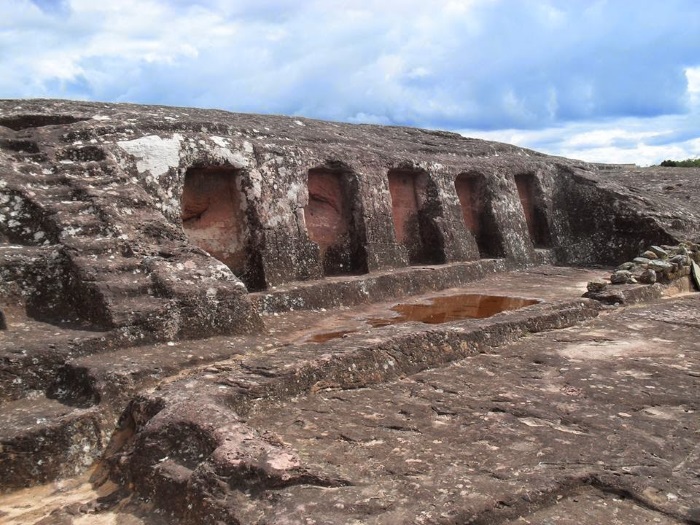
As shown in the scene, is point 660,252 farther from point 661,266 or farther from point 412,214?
point 412,214

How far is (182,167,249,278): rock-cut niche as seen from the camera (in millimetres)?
7187

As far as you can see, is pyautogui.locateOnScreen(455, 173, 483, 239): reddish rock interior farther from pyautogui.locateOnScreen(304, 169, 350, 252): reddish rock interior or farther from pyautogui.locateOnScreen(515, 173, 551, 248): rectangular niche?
pyautogui.locateOnScreen(304, 169, 350, 252): reddish rock interior

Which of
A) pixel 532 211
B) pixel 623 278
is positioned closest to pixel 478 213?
pixel 532 211

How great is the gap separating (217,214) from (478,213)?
5.02 m

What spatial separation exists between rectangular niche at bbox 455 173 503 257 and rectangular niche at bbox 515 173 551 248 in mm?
1381

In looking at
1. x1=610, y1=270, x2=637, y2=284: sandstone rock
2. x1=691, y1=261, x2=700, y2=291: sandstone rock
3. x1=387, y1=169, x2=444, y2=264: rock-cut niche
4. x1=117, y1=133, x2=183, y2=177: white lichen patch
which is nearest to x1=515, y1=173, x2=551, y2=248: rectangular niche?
x1=387, y1=169, x2=444, y2=264: rock-cut niche

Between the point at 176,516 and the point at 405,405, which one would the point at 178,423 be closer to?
the point at 176,516

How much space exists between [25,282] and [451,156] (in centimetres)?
764

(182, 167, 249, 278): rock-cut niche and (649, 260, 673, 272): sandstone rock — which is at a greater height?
(182, 167, 249, 278): rock-cut niche

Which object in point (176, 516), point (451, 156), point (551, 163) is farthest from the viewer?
point (551, 163)

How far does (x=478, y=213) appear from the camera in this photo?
1077 cm

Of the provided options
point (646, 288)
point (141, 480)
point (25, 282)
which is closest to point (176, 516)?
point (141, 480)

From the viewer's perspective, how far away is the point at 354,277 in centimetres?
774

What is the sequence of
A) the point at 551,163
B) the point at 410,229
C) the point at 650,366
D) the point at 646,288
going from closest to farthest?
the point at 650,366
the point at 646,288
the point at 410,229
the point at 551,163
